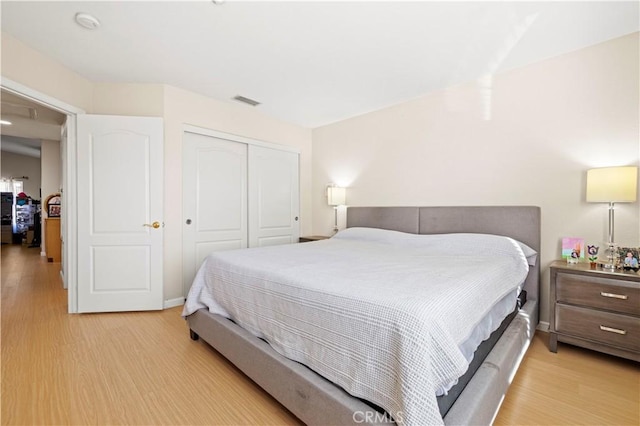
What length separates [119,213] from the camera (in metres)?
3.04

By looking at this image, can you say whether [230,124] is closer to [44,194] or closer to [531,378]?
[531,378]

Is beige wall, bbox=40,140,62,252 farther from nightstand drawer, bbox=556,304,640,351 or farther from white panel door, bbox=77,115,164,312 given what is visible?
nightstand drawer, bbox=556,304,640,351

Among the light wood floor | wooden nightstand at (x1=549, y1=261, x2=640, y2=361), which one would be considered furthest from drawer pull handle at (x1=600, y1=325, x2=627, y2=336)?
the light wood floor

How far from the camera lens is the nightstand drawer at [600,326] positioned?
1.87m

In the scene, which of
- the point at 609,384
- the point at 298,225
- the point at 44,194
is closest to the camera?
the point at 609,384

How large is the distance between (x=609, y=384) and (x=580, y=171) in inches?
62.2

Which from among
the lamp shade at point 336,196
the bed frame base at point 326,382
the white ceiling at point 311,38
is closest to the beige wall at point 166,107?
the white ceiling at point 311,38

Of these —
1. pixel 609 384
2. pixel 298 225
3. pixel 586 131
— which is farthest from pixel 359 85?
pixel 609 384

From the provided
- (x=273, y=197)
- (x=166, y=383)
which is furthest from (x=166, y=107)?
(x=166, y=383)

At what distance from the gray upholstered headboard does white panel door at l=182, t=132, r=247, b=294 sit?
167 centimetres

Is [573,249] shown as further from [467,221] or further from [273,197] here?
[273,197]

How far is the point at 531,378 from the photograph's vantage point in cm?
186

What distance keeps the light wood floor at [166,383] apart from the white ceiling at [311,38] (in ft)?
7.97

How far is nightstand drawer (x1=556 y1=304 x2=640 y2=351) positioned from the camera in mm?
1872
